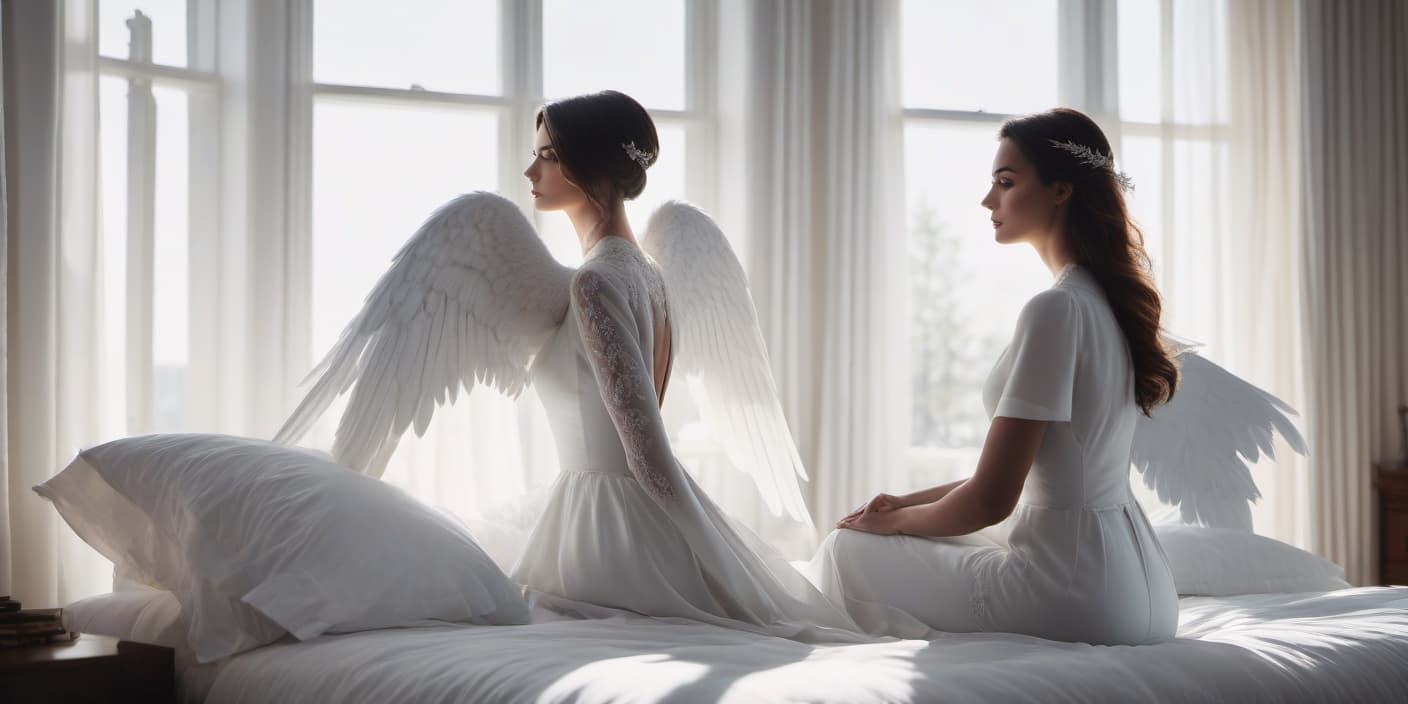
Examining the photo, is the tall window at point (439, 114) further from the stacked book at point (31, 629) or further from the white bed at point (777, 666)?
the white bed at point (777, 666)

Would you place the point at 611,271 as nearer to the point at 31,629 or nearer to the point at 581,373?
the point at 581,373

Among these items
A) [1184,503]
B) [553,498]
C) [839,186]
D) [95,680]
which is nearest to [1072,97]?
[839,186]

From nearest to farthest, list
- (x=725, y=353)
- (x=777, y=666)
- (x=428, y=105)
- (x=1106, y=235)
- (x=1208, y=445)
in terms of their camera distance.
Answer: (x=777, y=666)
(x=1106, y=235)
(x=1208, y=445)
(x=725, y=353)
(x=428, y=105)

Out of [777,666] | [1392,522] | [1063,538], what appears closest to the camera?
[777,666]

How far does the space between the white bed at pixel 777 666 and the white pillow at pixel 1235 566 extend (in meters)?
0.36

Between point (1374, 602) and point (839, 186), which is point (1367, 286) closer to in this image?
point (839, 186)

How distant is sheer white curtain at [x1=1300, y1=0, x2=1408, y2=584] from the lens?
436 cm

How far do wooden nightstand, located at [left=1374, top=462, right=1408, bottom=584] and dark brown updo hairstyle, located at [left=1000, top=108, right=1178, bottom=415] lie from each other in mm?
2715

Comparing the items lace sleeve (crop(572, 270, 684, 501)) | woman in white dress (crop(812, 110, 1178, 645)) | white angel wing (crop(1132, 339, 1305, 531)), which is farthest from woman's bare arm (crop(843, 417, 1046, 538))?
white angel wing (crop(1132, 339, 1305, 531))

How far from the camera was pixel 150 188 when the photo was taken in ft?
11.4

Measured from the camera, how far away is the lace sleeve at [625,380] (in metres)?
2.12

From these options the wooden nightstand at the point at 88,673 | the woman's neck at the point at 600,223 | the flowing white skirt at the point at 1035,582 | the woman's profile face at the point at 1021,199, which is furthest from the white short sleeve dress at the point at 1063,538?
the wooden nightstand at the point at 88,673

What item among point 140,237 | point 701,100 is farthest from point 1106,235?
point 140,237

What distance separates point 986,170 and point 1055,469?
2654 millimetres
